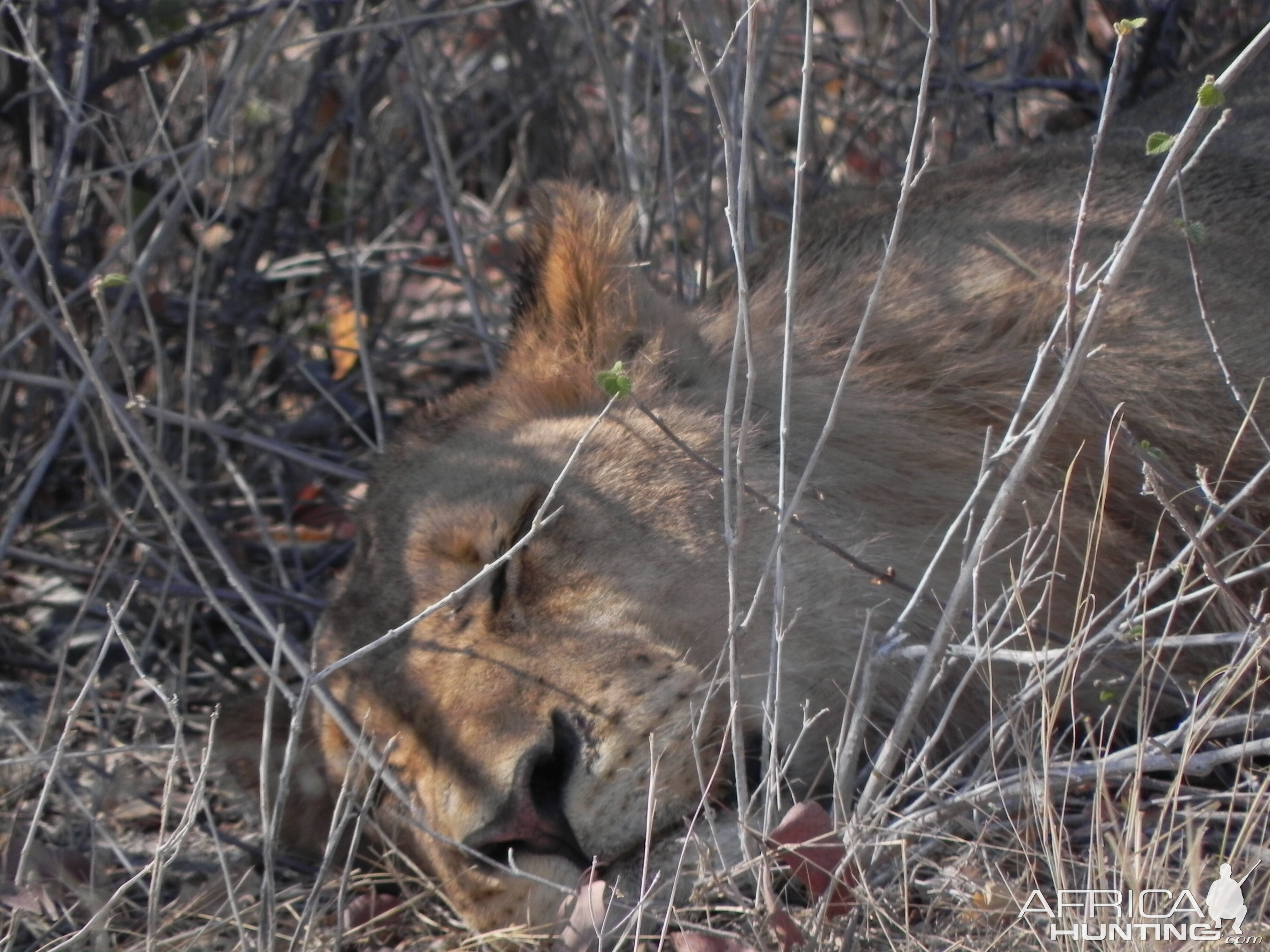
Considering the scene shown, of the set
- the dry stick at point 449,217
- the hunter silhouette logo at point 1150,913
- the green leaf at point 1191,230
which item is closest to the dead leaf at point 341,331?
the dry stick at point 449,217

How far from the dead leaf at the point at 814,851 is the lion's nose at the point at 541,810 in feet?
1.22

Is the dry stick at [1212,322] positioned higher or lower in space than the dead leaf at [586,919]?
higher

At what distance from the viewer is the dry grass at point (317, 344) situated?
2.62 meters

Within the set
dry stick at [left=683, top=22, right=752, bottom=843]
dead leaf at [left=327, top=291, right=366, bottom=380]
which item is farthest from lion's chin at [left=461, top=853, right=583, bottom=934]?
dead leaf at [left=327, top=291, right=366, bottom=380]

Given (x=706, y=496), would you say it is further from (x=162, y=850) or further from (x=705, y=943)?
(x=162, y=850)

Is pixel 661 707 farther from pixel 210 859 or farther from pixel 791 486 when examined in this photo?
pixel 210 859

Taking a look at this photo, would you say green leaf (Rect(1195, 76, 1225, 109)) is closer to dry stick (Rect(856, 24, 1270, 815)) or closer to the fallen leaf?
dry stick (Rect(856, 24, 1270, 815))

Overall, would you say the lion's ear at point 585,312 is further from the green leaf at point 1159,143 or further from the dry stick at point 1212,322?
the green leaf at point 1159,143

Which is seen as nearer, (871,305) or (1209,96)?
(1209,96)

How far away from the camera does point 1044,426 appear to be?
239cm

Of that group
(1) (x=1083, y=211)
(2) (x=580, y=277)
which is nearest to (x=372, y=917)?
(2) (x=580, y=277)

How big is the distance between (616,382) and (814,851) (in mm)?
909

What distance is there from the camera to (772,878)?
8.53 feet

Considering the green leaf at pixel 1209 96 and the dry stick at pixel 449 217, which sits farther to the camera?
the dry stick at pixel 449 217
